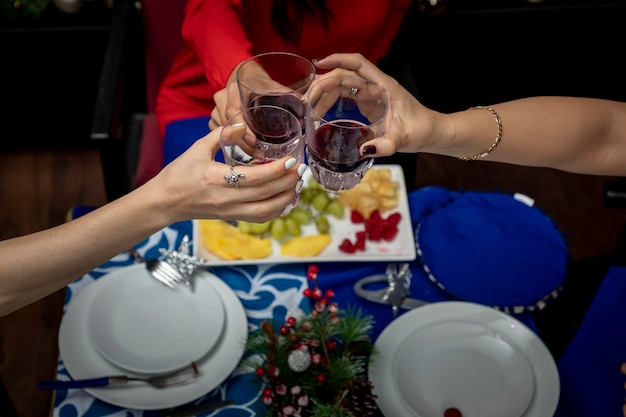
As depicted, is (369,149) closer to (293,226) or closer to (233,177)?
(233,177)

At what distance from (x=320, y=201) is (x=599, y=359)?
0.63 m

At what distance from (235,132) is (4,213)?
1824 millimetres

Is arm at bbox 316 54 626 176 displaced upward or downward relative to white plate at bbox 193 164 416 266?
upward

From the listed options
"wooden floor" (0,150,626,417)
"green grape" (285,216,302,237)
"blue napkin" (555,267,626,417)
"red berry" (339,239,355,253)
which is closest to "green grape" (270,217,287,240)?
"green grape" (285,216,302,237)

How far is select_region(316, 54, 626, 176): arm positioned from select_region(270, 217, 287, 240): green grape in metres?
0.33

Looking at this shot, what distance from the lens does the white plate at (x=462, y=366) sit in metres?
1.06

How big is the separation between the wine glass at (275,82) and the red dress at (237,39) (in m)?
0.17

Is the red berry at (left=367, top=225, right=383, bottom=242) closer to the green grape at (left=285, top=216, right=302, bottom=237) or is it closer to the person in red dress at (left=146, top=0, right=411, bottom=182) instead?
the green grape at (left=285, top=216, right=302, bottom=237)

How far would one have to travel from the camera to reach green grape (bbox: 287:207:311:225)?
1318 mm

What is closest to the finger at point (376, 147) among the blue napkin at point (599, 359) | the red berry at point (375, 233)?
the red berry at point (375, 233)

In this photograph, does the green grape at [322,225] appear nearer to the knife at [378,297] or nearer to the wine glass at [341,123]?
the knife at [378,297]

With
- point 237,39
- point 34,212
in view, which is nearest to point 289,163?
point 237,39

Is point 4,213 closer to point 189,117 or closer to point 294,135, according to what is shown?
point 189,117

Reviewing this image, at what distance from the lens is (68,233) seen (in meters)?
0.94
